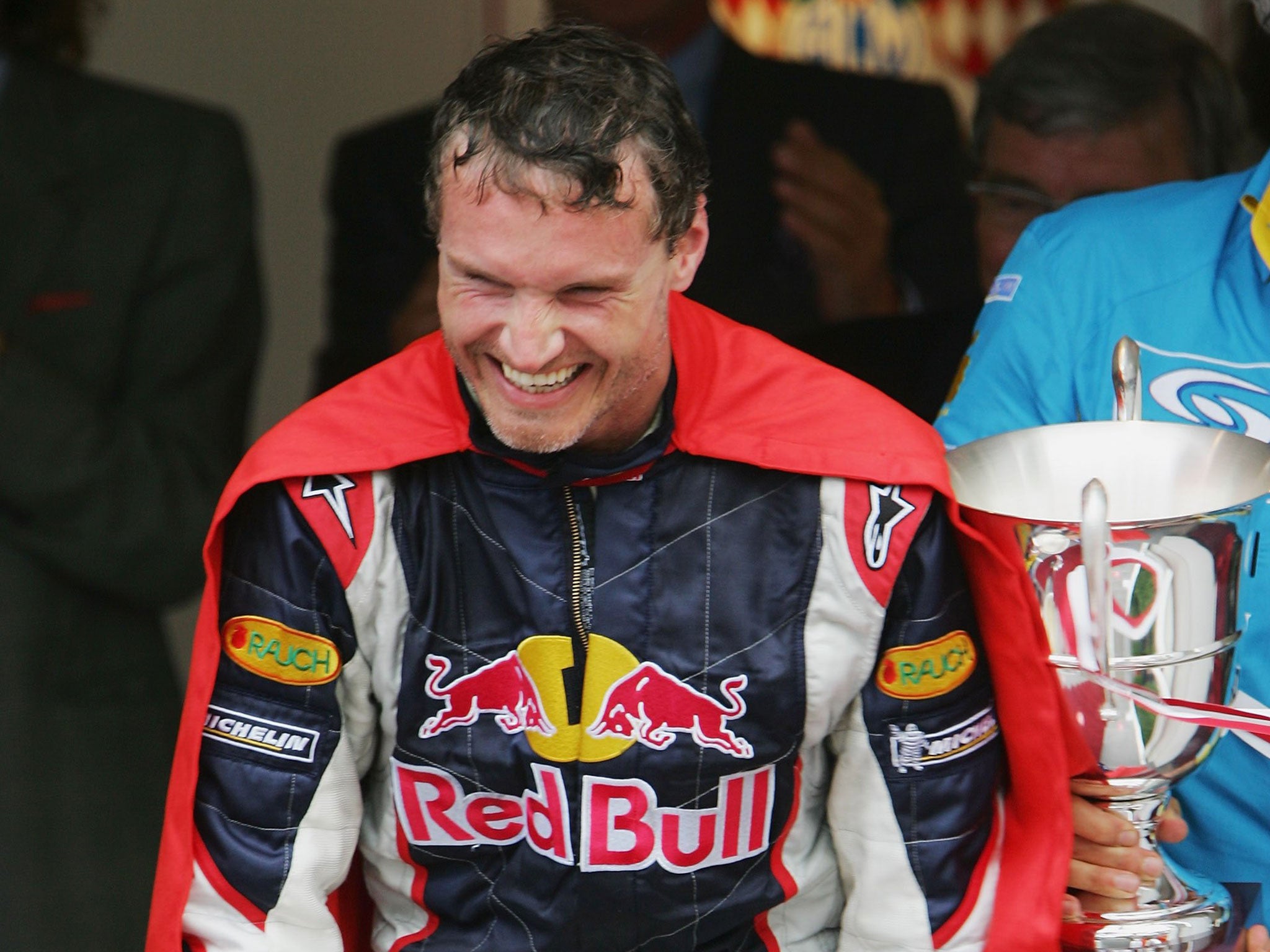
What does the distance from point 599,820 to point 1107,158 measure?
53.7 inches

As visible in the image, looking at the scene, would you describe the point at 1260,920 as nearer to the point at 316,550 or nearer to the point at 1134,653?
the point at 1134,653

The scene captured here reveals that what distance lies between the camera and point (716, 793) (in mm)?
1880

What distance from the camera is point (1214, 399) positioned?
6.76 feet

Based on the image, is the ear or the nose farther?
the ear

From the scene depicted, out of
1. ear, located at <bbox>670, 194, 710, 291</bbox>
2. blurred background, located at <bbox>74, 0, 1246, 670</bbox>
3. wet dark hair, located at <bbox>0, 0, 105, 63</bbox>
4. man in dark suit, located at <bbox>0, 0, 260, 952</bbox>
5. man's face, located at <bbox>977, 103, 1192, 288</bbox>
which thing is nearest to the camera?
ear, located at <bbox>670, 194, 710, 291</bbox>

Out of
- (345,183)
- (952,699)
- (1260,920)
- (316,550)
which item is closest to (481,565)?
(316,550)

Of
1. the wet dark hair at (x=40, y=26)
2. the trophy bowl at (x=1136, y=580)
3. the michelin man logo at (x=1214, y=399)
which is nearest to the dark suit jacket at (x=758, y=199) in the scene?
the wet dark hair at (x=40, y=26)

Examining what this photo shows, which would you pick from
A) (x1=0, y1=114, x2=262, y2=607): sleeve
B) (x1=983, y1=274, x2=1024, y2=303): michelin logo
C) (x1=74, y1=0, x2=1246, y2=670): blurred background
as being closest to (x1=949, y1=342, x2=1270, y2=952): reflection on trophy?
(x1=983, y1=274, x2=1024, y2=303): michelin logo

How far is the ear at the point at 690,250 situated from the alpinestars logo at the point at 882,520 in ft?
0.93

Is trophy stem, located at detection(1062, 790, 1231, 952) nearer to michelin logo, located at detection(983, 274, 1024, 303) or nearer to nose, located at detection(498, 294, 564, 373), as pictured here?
michelin logo, located at detection(983, 274, 1024, 303)

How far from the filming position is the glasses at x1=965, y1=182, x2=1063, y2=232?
2.73 meters

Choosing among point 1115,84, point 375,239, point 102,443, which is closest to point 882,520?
point 1115,84

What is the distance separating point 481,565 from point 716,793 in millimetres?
327

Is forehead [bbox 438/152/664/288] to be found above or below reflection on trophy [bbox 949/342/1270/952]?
above
